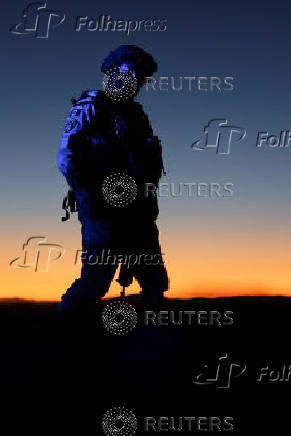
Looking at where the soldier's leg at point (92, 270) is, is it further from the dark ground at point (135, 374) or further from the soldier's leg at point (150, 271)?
the soldier's leg at point (150, 271)

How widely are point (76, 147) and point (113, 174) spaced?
431 millimetres

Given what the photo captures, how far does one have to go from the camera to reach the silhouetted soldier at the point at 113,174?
564 centimetres

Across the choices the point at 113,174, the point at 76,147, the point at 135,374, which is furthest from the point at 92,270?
the point at 135,374

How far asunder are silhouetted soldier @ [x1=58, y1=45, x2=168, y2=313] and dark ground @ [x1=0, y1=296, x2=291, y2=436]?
427 millimetres

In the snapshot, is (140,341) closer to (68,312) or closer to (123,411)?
(68,312)

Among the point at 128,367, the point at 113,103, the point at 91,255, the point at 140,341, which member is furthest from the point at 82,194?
the point at 128,367

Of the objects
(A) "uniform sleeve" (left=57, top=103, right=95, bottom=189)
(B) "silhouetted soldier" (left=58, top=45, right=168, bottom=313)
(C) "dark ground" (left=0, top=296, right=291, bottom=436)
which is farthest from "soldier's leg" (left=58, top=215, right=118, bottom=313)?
(A) "uniform sleeve" (left=57, top=103, right=95, bottom=189)

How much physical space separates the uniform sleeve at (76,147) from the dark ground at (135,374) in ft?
4.49

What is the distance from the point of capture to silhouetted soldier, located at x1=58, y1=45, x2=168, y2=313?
18.5 feet

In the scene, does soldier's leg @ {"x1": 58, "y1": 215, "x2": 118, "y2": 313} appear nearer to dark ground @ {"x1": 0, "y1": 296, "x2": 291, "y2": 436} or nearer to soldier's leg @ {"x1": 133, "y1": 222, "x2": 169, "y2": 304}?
dark ground @ {"x1": 0, "y1": 296, "x2": 291, "y2": 436}

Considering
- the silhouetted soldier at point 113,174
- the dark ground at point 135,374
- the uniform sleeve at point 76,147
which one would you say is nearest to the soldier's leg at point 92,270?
the silhouetted soldier at point 113,174

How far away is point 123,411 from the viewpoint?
11.6 ft

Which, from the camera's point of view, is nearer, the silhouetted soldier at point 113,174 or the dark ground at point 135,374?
the dark ground at point 135,374

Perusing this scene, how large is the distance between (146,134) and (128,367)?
2479 millimetres
